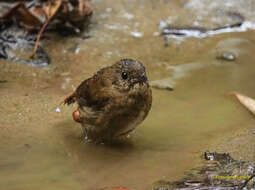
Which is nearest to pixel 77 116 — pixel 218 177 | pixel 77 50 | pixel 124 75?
pixel 124 75

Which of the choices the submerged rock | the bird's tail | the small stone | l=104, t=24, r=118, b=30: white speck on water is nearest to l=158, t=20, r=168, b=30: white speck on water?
l=104, t=24, r=118, b=30: white speck on water

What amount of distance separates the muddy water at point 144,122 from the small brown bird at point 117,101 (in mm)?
185

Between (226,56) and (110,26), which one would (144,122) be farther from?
(110,26)

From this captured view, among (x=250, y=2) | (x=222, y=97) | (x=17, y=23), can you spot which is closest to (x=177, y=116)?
(x=222, y=97)

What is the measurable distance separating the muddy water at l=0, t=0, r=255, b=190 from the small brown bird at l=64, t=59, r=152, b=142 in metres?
0.19

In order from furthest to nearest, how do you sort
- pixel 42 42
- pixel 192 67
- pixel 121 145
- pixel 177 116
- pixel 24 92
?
pixel 42 42, pixel 192 67, pixel 24 92, pixel 177 116, pixel 121 145

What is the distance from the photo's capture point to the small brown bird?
13.0 feet

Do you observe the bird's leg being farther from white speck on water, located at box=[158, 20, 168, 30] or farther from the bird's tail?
white speck on water, located at box=[158, 20, 168, 30]

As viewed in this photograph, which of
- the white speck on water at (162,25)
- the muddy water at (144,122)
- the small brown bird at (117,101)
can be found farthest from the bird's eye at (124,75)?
the white speck on water at (162,25)

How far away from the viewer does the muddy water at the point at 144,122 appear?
11.7 ft

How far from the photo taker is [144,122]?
4633mm

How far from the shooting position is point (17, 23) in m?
6.34

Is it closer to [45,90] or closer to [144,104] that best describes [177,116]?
[144,104]

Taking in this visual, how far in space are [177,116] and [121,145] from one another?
0.72m
